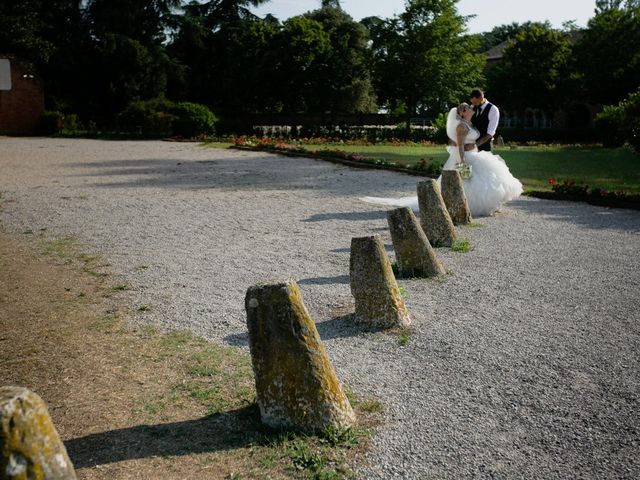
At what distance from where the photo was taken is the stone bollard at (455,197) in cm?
1029

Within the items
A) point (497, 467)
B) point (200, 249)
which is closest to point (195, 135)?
point (200, 249)

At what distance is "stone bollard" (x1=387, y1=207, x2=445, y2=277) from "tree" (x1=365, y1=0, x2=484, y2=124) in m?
37.6

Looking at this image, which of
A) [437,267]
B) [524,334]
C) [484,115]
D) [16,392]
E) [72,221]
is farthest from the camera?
[484,115]

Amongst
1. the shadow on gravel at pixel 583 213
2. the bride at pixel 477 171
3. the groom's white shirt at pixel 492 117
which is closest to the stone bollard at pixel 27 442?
the bride at pixel 477 171

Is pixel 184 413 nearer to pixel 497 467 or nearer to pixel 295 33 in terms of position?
pixel 497 467

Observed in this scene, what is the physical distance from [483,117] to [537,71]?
39842 millimetres

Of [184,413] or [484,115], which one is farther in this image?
[484,115]

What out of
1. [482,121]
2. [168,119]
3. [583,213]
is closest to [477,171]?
[482,121]

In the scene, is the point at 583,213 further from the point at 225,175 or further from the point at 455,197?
the point at 225,175

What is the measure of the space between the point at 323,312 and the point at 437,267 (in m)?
1.91

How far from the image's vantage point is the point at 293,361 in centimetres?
359

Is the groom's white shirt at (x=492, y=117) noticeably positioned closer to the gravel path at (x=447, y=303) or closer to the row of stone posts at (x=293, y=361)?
the gravel path at (x=447, y=303)

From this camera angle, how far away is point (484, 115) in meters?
12.0

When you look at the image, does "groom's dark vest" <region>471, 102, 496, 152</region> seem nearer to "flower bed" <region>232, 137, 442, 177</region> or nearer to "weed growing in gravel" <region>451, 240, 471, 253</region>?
"weed growing in gravel" <region>451, 240, 471, 253</region>
